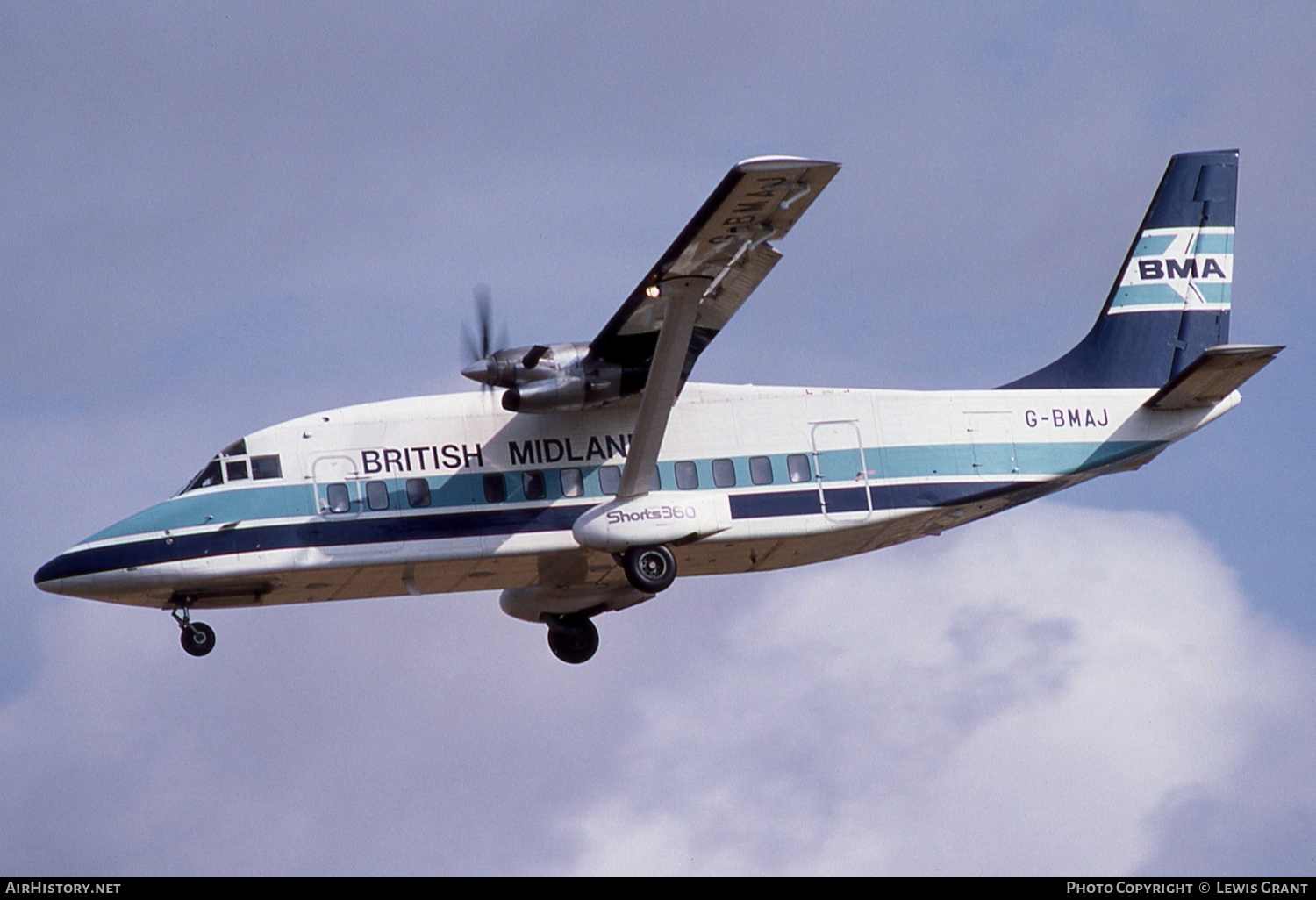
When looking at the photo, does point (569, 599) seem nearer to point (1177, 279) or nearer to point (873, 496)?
point (873, 496)

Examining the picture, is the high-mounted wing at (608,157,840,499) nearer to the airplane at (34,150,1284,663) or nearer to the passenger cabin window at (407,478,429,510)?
the airplane at (34,150,1284,663)

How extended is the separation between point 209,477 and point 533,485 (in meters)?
3.92

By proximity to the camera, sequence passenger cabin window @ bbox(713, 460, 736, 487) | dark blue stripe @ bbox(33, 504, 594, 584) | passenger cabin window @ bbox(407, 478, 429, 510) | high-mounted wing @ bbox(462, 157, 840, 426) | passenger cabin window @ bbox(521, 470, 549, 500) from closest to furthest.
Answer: high-mounted wing @ bbox(462, 157, 840, 426) → dark blue stripe @ bbox(33, 504, 594, 584) → passenger cabin window @ bbox(407, 478, 429, 510) → passenger cabin window @ bbox(521, 470, 549, 500) → passenger cabin window @ bbox(713, 460, 736, 487)

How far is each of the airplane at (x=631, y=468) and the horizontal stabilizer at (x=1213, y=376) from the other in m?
0.03

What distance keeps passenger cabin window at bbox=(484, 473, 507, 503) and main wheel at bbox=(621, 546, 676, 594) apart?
168 centimetres

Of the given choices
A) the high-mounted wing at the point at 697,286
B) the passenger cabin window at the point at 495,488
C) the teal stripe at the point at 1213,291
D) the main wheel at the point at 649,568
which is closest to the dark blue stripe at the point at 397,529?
the passenger cabin window at the point at 495,488

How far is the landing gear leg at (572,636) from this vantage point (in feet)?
91.6

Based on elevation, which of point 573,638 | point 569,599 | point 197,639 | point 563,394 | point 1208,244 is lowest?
point 573,638

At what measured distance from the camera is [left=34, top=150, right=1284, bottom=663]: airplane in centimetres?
2409

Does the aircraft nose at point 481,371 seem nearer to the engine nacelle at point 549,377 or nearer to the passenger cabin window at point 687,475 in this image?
the engine nacelle at point 549,377

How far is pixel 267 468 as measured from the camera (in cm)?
2458

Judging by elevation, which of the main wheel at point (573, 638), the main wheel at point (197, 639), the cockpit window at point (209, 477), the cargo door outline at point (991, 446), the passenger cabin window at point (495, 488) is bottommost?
the main wheel at point (573, 638)

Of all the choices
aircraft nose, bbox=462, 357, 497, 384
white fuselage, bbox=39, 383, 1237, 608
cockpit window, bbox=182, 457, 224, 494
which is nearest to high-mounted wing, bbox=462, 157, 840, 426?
aircraft nose, bbox=462, 357, 497, 384

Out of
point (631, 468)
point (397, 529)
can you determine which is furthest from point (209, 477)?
point (631, 468)
